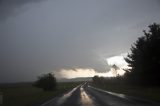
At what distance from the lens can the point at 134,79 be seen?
61.9m

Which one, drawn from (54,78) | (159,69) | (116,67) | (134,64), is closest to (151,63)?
(159,69)

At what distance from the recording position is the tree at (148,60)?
5312 cm

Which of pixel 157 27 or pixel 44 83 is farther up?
pixel 157 27

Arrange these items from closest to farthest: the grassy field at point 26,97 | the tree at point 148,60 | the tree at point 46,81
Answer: the grassy field at point 26,97
the tree at point 148,60
the tree at point 46,81

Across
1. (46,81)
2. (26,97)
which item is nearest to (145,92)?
(26,97)

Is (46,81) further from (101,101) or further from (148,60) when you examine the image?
(101,101)

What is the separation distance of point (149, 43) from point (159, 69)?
16.4 ft

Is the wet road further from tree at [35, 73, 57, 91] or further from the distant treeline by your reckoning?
tree at [35, 73, 57, 91]

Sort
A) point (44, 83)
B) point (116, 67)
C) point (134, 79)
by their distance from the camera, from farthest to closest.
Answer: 1. point (116, 67)
2. point (44, 83)
3. point (134, 79)

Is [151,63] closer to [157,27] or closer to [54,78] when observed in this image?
[157,27]

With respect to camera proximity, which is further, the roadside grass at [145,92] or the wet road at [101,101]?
the roadside grass at [145,92]

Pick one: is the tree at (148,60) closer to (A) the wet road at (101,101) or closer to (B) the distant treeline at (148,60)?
(B) the distant treeline at (148,60)

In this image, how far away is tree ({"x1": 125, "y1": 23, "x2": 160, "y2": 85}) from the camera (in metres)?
53.1

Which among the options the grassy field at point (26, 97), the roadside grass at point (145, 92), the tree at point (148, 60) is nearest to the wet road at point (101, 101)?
the roadside grass at point (145, 92)
